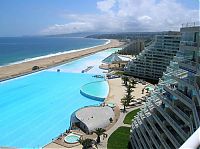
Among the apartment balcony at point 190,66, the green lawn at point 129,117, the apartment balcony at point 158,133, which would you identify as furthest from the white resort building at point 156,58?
the apartment balcony at point 190,66

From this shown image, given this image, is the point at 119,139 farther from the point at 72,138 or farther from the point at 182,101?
the point at 182,101

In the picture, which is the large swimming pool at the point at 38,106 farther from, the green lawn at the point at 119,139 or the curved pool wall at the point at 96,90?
the green lawn at the point at 119,139

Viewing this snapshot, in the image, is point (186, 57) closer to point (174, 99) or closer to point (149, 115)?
point (174, 99)

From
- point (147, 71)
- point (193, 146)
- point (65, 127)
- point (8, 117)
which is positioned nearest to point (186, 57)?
point (193, 146)

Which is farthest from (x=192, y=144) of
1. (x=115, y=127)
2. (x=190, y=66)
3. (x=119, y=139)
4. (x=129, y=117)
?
(x=129, y=117)

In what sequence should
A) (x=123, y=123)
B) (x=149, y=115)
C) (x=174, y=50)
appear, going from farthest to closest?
(x=174, y=50), (x=123, y=123), (x=149, y=115)
